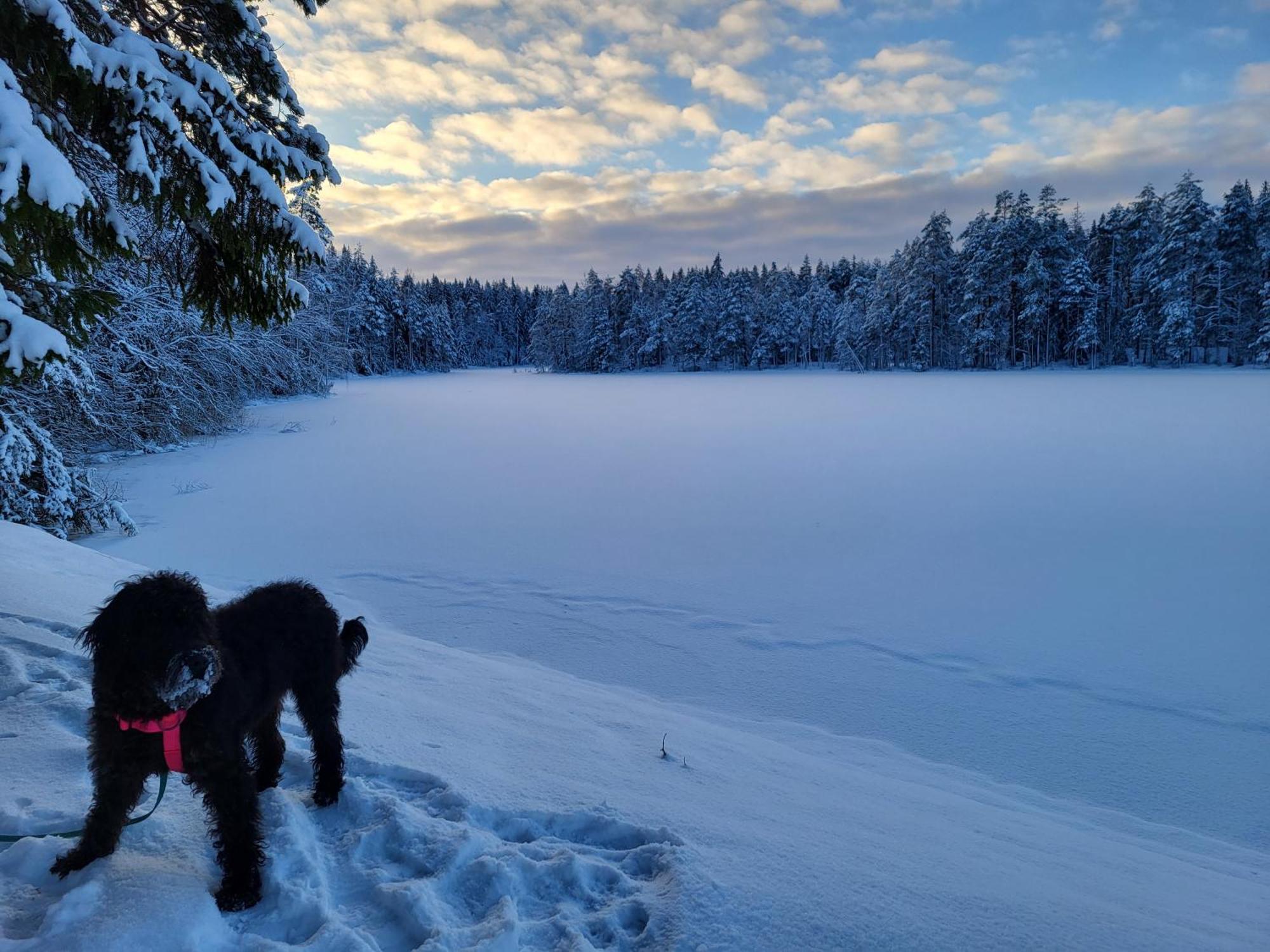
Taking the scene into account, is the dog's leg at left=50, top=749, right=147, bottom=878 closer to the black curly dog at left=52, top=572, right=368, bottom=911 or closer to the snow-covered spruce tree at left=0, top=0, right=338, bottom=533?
the black curly dog at left=52, top=572, right=368, bottom=911

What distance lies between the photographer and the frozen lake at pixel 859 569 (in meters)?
4.68

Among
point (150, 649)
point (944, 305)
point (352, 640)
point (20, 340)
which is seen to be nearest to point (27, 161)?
point (20, 340)

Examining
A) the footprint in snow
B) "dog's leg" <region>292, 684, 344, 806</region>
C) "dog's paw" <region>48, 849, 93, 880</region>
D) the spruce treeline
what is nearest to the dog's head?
"dog's paw" <region>48, 849, 93, 880</region>

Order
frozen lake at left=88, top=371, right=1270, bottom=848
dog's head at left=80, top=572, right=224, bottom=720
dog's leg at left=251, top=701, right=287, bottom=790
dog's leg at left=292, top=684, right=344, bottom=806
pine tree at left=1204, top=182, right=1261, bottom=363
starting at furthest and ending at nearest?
pine tree at left=1204, top=182, right=1261, bottom=363 < frozen lake at left=88, top=371, right=1270, bottom=848 < dog's leg at left=251, top=701, right=287, bottom=790 < dog's leg at left=292, top=684, right=344, bottom=806 < dog's head at left=80, top=572, right=224, bottom=720

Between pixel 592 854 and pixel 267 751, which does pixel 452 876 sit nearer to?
pixel 592 854

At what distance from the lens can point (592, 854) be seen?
8.13 feet

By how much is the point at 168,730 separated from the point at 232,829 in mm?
421

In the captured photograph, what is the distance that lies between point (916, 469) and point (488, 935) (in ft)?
43.6

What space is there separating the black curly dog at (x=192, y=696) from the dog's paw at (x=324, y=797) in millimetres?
446

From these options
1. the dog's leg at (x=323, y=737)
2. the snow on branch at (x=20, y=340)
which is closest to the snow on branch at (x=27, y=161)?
the snow on branch at (x=20, y=340)

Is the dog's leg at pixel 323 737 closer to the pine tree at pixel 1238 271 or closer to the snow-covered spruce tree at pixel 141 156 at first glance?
the snow-covered spruce tree at pixel 141 156

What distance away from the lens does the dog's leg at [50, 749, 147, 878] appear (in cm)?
216

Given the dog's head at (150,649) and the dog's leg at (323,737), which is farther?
the dog's leg at (323,737)

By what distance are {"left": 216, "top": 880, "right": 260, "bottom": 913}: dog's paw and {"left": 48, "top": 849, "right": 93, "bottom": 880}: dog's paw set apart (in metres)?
0.47
